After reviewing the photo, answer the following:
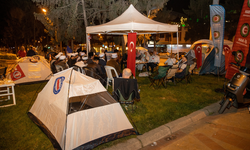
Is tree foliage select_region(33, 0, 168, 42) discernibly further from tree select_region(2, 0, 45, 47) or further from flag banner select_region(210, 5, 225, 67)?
tree select_region(2, 0, 45, 47)

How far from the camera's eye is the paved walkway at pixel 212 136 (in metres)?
3.25

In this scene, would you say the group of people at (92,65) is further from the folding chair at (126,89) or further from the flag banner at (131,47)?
the folding chair at (126,89)

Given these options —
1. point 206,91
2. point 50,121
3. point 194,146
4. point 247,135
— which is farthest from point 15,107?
point 206,91

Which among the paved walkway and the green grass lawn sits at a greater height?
the green grass lawn

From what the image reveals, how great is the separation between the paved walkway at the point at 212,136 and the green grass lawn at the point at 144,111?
45 centimetres

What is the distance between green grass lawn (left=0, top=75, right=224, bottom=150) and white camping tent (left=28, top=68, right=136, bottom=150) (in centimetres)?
21

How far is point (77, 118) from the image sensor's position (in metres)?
3.10

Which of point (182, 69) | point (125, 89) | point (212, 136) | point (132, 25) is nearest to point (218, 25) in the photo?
point (182, 69)

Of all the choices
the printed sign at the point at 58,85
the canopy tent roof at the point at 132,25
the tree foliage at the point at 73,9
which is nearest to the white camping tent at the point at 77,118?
the printed sign at the point at 58,85

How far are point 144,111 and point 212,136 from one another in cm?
176

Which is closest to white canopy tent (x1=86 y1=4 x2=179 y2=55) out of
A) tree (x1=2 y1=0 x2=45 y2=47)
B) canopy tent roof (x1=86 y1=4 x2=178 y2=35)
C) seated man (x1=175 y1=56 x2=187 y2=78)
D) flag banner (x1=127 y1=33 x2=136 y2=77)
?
canopy tent roof (x1=86 y1=4 x2=178 y2=35)

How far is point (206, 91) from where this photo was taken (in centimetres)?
667

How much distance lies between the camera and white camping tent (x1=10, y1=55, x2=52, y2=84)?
Result: 25.6 ft

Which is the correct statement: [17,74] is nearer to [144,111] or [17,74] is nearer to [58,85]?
[58,85]
